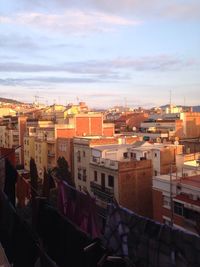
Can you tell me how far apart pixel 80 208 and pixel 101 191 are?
15.5 m

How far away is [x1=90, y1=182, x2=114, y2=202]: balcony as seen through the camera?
1905cm

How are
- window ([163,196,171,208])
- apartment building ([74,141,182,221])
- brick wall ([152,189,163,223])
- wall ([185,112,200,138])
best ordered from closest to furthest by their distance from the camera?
window ([163,196,171,208]) < brick wall ([152,189,163,223]) < apartment building ([74,141,182,221]) < wall ([185,112,200,138])


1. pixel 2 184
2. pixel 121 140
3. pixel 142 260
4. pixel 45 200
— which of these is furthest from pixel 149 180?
pixel 142 260

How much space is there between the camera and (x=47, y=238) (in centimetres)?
428

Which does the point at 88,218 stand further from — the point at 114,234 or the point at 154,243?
the point at 154,243

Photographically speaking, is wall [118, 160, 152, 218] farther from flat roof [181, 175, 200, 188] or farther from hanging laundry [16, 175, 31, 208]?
hanging laundry [16, 175, 31, 208]

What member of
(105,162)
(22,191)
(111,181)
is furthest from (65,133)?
(22,191)

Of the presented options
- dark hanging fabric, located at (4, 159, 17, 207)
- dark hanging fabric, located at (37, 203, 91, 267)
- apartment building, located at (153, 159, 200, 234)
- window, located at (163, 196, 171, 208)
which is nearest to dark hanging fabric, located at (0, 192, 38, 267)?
dark hanging fabric, located at (37, 203, 91, 267)

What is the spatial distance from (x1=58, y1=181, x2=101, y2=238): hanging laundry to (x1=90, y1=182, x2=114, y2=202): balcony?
1375cm

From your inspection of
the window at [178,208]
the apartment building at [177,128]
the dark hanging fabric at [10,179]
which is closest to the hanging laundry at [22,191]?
the dark hanging fabric at [10,179]

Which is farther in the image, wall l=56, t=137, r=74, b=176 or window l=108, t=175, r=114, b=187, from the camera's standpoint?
wall l=56, t=137, r=74, b=176

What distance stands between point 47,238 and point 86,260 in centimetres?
115

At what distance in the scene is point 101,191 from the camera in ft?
65.8

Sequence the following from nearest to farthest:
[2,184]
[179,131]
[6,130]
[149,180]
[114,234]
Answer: [114,234]
[2,184]
[149,180]
[179,131]
[6,130]
